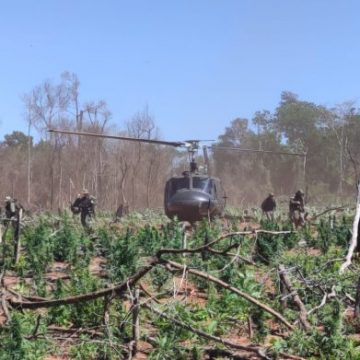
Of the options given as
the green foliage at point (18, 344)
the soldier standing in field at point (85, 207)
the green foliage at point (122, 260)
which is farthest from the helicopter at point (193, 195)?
the green foliage at point (18, 344)

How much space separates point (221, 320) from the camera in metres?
8.09

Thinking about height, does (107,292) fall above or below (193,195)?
below

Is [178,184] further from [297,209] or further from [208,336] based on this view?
[208,336]

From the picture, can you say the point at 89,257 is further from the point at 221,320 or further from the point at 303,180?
the point at 303,180

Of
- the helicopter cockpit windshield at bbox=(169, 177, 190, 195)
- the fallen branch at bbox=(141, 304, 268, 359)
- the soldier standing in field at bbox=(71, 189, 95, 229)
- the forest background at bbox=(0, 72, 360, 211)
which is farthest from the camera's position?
the forest background at bbox=(0, 72, 360, 211)

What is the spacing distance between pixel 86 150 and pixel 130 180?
3783mm

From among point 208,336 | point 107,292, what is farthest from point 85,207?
point 107,292

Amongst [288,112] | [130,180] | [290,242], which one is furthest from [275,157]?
[290,242]

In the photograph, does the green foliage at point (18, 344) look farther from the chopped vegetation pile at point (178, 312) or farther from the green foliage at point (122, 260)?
the green foliage at point (122, 260)

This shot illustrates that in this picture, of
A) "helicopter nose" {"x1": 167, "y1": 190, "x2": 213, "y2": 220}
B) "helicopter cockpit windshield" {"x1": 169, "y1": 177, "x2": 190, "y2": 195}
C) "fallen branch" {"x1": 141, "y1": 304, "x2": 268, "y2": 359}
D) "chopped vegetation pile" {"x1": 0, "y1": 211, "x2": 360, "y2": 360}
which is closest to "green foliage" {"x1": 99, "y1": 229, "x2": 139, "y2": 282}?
"chopped vegetation pile" {"x1": 0, "y1": 211, "x2": 360, "y2": 360}

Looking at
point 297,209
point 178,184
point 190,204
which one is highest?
point 178,184

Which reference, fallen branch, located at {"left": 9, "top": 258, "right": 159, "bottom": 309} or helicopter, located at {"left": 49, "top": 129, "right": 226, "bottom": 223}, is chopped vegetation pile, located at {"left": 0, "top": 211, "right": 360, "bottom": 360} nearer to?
fallen branch, located at {"left": 9, "top": 258, "right": 159, "bottom": 309}

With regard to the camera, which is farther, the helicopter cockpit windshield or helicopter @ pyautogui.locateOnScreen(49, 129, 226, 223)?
the helicopter cockpit windshield

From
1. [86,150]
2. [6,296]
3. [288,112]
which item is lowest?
[6,296]
